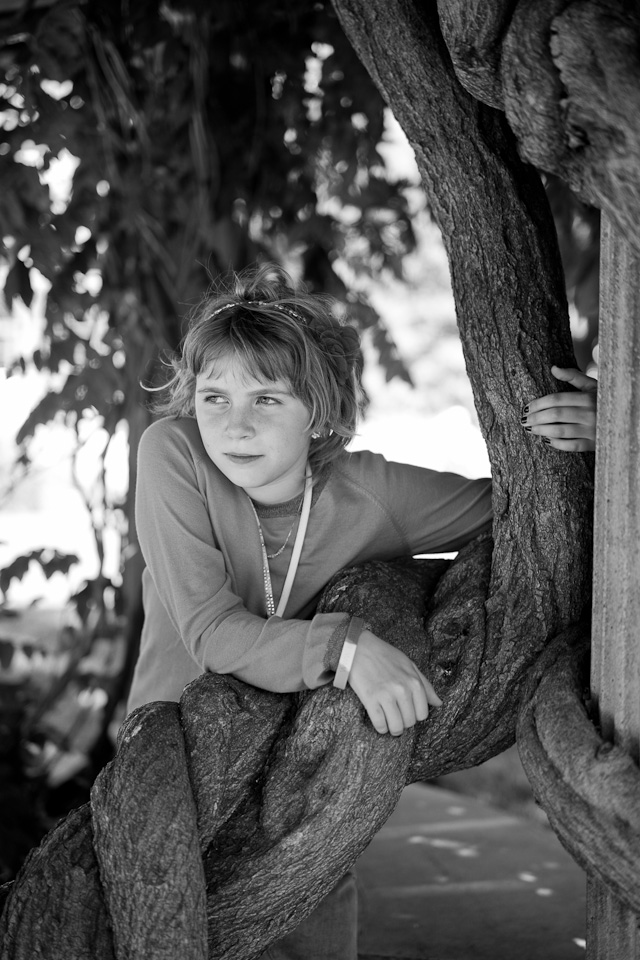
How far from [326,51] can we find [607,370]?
9.51 ft

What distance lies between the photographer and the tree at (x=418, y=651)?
1451 mm

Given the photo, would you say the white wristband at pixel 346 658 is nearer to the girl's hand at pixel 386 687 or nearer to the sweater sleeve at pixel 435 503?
the girl's hand at pixel 386 687

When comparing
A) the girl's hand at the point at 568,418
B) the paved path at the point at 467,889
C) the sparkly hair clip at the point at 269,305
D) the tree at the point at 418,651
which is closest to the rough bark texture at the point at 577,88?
the tree at the point at 418,651

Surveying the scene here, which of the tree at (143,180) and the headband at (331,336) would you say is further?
the tree at (143,180)

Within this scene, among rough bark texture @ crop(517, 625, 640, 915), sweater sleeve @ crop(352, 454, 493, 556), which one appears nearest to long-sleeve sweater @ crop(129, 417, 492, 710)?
sweater sleeve @ crop(352, 454, 493, 556)

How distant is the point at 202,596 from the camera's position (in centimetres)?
166

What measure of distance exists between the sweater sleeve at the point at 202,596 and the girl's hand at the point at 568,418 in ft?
1.43

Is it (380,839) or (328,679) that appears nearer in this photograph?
(328,679)

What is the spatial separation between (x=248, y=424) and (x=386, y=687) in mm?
535

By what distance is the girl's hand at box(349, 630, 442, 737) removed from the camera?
1.46m

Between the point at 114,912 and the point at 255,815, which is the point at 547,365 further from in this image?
the point at 114,912

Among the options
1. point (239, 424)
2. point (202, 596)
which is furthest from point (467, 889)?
point (239, 424)

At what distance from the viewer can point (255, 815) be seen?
4.98ft

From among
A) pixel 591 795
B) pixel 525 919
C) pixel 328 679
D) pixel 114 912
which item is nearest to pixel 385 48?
pixel 328 679
